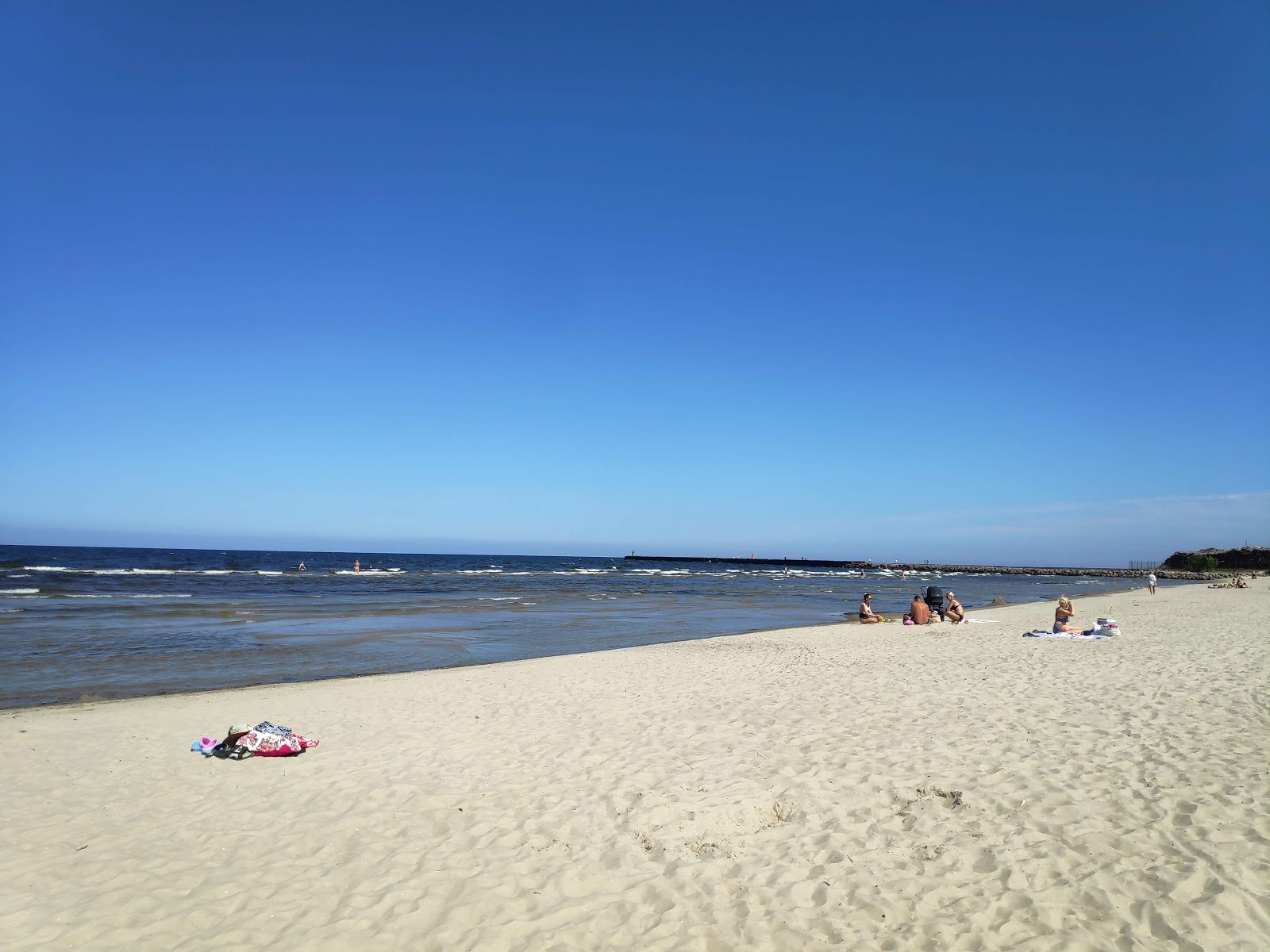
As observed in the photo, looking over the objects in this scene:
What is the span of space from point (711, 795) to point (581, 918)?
1.90 metres

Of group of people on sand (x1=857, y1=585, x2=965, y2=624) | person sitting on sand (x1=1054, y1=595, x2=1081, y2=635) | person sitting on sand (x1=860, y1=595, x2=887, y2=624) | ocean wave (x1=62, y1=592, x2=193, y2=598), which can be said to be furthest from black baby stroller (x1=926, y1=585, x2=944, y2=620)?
ocean wave (x1=62, y1=592, x2=193, y2=598)

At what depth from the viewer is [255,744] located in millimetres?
7402

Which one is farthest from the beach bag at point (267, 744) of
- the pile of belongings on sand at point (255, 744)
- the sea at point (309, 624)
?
the sea at point (309, 624)

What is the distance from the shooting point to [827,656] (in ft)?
46.9

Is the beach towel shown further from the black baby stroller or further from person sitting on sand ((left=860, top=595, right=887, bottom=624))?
the black baby stroller

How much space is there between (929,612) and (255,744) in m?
17.8

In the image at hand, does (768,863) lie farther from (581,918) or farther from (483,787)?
(483,787)

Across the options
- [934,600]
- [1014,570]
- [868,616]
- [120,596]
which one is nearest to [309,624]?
[120,596]

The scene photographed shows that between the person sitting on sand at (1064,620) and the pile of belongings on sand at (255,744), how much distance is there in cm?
1528

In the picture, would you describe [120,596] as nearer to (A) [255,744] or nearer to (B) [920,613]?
(A) [255,744]

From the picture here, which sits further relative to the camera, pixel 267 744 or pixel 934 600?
pixel 934 600

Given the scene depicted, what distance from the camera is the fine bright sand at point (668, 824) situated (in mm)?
4227

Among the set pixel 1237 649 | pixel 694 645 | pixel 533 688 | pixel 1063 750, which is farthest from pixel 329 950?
pixel 1237 649

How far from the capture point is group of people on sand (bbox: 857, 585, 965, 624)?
2017 cm
